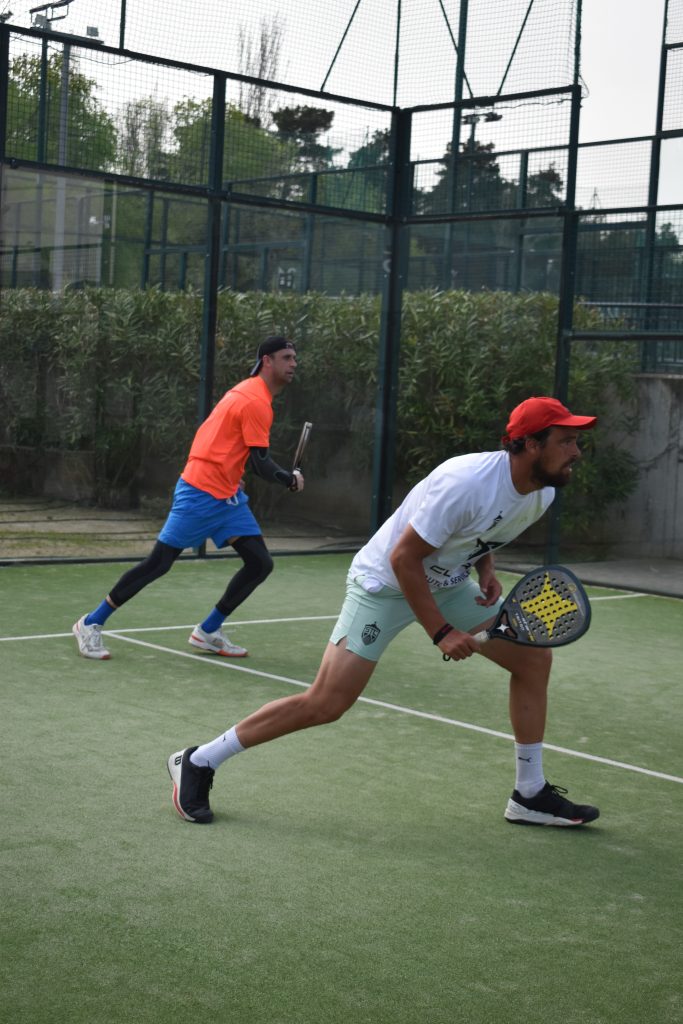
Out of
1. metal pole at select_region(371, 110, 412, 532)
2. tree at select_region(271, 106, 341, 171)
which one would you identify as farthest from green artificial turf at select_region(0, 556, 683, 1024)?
tree at select_region(271, 106, 341, 171)

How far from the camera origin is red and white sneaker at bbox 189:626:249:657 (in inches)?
302

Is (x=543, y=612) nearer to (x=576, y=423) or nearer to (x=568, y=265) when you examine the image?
(x=576, y=423)

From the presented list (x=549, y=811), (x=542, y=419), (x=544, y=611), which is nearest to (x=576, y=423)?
(x=542, y=419)

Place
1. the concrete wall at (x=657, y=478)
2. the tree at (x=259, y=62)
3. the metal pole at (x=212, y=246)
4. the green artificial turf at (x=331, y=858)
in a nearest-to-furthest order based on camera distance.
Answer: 1. the green artificial turf at (x=331, y=858)
2. the metal pole at (x=212, y=246)
3. the tree at (x=259, y=62)
4. the concrete wall at (x=657, y=478)

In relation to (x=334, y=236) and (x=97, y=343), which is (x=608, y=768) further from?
(x=97, y=343)

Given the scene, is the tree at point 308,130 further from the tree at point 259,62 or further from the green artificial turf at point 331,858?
the green artificial turf at point 331,858

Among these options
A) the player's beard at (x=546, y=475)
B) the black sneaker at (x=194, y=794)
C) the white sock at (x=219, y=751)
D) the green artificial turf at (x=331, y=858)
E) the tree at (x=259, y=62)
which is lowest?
the green artificial turf at (x=331, y=858)

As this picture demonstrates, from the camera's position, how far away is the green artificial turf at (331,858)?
3.44 m

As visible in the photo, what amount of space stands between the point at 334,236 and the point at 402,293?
916mm

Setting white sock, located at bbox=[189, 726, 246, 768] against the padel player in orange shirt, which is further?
the padel player in orange shirt

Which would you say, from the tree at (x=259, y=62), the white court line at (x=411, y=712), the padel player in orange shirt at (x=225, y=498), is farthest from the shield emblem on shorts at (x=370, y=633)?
the tree at (x=259, y=62)

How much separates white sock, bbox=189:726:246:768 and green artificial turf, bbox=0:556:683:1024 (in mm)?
203

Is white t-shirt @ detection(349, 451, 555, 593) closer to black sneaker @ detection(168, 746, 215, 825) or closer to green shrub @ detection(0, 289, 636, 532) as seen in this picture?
black sneaker @ detection(168, 746, 215, 825)

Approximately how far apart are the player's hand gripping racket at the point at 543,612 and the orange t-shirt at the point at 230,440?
330cm
